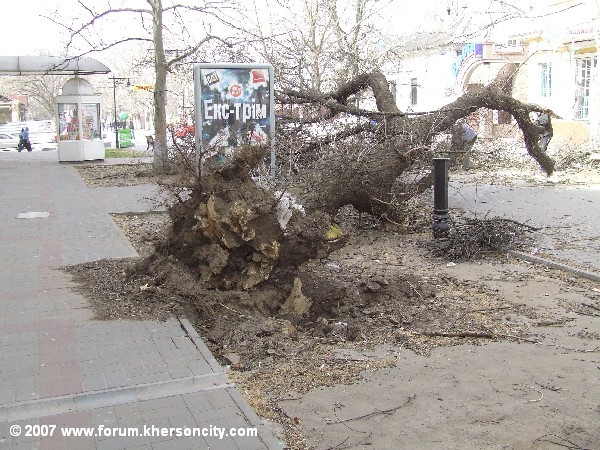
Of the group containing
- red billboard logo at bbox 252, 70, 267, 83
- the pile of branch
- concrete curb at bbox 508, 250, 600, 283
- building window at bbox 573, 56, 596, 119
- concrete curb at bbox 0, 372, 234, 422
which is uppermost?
building window at bbox 573, 56, 596, 119

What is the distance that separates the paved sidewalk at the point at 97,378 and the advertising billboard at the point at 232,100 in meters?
3.27

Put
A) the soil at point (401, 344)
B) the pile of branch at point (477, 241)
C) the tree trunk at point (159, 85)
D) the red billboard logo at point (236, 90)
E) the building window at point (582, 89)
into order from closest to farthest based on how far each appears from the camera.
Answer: the soil at point (401, 344) < the pile of branch at point (477, 241) < the red billboard logo at point (236, 90) < the tree trunk at point (159, 85) < the building window at point (582, 89)

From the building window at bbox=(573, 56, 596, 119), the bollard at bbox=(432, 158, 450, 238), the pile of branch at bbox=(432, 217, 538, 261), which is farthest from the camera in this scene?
the building window at bbox=(573, 56, 596, 119)

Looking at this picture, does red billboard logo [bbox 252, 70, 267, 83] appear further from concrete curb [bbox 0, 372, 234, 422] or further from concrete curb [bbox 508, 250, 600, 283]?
concrete curb [bbox 0, 372, 234, 422]

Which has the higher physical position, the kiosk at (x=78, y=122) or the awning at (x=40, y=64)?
the awning at (x=40, y=64)

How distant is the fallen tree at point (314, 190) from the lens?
5.97 meters

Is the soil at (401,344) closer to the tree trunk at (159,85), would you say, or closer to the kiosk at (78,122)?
the tree trunk at (159,85)

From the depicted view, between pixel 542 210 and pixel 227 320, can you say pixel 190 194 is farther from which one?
pixel 542 210

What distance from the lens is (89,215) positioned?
1134 centimetres

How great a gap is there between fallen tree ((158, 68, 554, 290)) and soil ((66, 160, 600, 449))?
0.97 feet

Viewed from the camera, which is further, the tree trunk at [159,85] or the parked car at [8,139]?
the parked car at [8,139]

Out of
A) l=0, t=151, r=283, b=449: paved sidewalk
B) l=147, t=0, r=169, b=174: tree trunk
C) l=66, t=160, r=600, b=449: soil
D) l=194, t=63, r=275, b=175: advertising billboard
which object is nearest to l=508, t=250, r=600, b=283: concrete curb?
l=66, t=160, r=600, b=449: soil

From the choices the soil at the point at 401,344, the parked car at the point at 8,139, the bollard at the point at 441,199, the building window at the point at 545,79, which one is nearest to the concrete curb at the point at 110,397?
the soil at the point at 401,344

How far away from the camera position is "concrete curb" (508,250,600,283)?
711cm
